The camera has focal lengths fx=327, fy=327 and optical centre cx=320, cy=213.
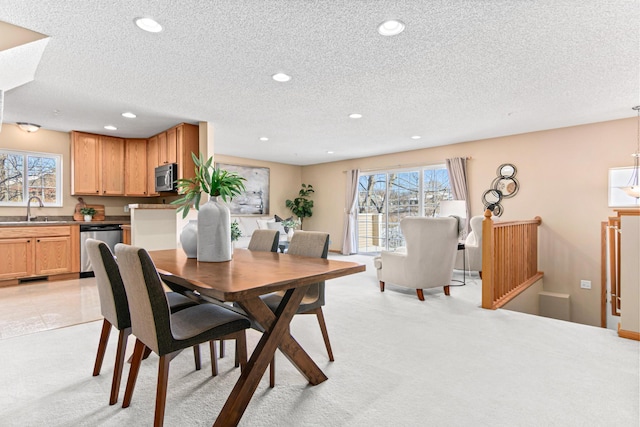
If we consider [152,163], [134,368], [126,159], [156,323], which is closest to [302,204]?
[152,163]

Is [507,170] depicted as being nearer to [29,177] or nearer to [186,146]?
[186,146]

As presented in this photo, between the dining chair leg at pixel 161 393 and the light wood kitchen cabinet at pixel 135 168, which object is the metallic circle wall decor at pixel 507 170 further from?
the light wood kitchen cabinet at pixel 135 168

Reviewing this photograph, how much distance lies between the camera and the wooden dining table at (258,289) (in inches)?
54.3

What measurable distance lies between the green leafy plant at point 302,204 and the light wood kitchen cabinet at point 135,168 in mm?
3696

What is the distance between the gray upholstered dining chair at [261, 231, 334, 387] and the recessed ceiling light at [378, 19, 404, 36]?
1488 millimetres

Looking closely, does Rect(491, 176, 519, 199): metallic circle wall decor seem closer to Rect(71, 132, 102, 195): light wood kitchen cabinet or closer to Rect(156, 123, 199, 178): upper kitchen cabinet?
Rect(156, 123, 199, 178): upper kitchen cabinet

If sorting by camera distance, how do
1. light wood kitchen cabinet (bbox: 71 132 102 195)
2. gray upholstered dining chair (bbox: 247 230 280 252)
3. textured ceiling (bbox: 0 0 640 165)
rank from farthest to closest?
light wood kitchen cabinet (bbox: 71 132 102 195), gray upholstered dining chair (bbox: 247 230 280 252), textured ceiling (bbox: 0 0 640 165)

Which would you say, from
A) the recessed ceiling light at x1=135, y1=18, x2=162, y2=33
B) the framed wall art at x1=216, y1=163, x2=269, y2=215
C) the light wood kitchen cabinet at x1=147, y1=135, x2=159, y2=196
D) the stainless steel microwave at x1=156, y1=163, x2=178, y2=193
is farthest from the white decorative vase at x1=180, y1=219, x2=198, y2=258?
the framed wall art at x1=216, y1=163, x2=269, y2=215

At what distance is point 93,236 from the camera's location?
16.6 feet

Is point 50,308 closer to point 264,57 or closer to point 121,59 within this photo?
point 121,59

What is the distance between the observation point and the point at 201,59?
2705mm

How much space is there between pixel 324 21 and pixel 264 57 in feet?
2.29

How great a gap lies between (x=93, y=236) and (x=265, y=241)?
150 inches

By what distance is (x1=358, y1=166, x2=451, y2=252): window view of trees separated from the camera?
21.4 feet
